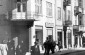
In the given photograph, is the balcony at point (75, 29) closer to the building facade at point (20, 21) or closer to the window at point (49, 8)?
the window at point (49, 8)

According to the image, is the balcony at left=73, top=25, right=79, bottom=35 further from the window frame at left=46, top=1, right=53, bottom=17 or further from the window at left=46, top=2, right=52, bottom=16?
→ the window at left=46, top=2, right=52, bottom=16

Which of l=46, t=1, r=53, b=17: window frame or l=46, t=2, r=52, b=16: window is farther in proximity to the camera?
l=46, t=2, r=52, b=16: window

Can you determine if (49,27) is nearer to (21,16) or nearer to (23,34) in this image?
(23,34)

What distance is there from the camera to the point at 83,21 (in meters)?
47.5

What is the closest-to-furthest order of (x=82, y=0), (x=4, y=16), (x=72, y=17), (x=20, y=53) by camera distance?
(x=20, y=53) → (x=4, y=16) → (x=72, y=17) → (x=82, y=0)

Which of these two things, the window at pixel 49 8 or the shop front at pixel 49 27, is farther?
the window at pixel 49 8

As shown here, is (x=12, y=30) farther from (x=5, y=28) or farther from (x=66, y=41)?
(x=66, y=41)

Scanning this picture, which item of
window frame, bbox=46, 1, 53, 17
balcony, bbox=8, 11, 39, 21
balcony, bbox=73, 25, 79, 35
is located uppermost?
window frame, bbox=46, 1, 53, 17

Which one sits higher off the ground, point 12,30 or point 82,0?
point 82,0

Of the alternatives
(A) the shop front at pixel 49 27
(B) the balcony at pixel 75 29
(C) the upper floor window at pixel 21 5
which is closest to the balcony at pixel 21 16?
(C) the upper floor window at pixel 21 5

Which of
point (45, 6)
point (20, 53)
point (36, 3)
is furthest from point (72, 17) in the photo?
point (20, 53)

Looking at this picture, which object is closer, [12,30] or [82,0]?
[12,30]

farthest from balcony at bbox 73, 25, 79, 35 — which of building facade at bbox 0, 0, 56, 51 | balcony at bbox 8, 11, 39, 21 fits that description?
balcony at bbox 8, 11, 39, 21

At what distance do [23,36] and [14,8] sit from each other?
318 cm
